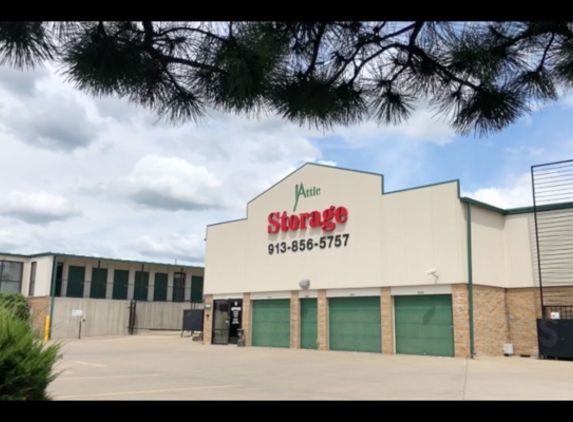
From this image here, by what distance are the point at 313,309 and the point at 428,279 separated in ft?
19.5

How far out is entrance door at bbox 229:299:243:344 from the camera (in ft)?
95.4

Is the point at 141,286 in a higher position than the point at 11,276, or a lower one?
lower

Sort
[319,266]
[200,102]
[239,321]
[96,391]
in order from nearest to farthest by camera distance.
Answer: [200,102] → [96,391] → [319,266] → [239,321]

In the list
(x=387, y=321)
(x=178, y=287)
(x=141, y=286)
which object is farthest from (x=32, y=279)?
(x=387, y=321)

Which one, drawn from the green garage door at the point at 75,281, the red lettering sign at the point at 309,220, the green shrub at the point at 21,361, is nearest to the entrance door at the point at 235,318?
the red lettering sign at the point at 309,220

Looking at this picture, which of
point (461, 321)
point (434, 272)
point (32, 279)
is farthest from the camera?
point (32, 279)

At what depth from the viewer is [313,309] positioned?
84.7 ft

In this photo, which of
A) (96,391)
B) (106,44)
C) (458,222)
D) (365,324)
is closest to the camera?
(106,44)

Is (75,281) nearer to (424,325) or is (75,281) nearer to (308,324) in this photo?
(308,324)

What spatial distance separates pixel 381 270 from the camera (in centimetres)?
2338

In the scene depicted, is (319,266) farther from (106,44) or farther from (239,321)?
(106,44)

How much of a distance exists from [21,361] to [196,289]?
136 ft

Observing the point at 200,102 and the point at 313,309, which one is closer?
the point at 200,102
